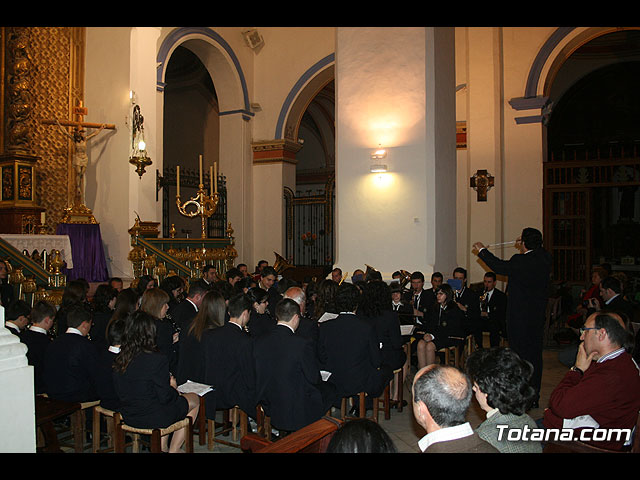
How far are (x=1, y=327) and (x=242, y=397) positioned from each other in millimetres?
1960

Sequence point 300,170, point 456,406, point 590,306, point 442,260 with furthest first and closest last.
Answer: point 300,170, point 442,260, point 590,306, point 456,406

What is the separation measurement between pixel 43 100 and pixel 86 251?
3.70m

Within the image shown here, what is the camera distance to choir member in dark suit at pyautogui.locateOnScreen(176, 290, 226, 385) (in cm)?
452

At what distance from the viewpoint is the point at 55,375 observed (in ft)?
13.0

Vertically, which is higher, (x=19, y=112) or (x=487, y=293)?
(x=19, y=112)

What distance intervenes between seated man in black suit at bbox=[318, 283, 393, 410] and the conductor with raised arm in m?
1.44

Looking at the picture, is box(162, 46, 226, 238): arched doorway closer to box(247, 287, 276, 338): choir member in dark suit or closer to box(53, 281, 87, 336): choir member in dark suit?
box(53, 281, 87, 336): choir member in dark suit

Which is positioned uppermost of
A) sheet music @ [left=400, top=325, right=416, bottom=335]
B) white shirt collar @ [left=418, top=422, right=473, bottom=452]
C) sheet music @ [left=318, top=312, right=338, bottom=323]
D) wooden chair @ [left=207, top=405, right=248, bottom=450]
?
sheet music @ [left=318, top=312, right=338, bottom=323]

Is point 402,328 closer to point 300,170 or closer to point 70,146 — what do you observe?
point 70,146

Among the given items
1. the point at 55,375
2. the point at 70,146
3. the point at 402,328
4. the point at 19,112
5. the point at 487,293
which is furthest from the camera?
the point at 70,146

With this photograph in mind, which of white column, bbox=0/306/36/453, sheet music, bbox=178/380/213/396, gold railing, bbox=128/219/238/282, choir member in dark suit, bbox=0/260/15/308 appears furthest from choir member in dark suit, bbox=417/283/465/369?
gold railing, bbox=128/219/238/282

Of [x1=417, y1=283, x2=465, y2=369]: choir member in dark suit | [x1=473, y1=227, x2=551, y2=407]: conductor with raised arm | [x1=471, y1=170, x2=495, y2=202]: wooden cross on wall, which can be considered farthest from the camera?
[x1=471, y1=170, x2=495, y2=202]: wooden cross on wall

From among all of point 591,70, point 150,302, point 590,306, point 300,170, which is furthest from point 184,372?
point 300,170

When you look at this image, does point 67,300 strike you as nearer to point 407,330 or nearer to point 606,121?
point 407,330
